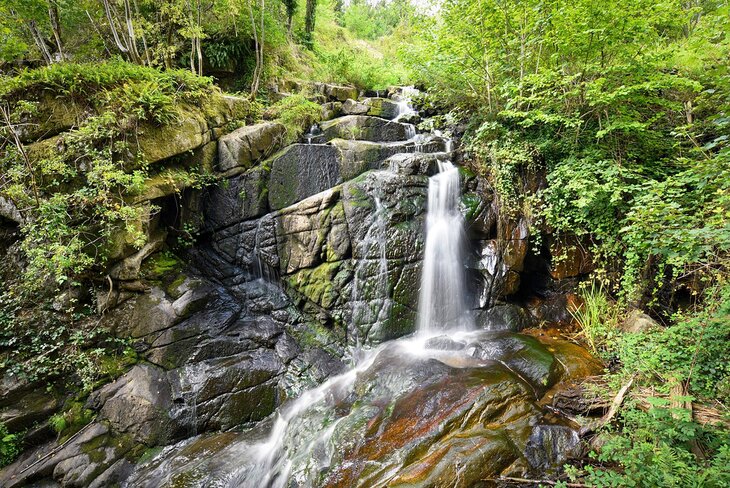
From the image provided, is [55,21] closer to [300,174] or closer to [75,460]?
[300,174]

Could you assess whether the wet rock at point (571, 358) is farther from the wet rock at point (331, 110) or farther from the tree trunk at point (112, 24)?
the tree trunk at point (112, 24)

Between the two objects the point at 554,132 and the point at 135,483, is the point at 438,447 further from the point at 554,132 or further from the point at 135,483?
the point at 554,132

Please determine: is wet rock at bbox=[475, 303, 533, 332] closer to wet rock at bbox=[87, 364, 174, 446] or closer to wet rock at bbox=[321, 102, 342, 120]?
wet rock at bbox=[87, 364, 174, 446]

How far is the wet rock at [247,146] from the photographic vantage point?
7.32 m

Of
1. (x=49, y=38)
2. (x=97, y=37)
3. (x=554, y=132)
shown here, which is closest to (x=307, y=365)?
(x=554, y=132)

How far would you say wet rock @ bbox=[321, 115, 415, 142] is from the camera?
28.2ft

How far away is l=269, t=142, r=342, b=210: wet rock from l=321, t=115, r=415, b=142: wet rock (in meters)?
1.52

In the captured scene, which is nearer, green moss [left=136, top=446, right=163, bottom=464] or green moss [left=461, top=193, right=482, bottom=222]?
green moss [left=136, top=446, right=163, bottom=464]

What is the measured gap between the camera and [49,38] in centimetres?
829

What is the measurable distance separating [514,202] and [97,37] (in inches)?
444

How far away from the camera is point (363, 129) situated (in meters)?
8.64

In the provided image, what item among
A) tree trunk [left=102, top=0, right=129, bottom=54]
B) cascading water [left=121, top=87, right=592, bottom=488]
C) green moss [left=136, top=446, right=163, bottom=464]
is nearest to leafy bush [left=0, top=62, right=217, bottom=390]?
green moss [left=136, top=446, right=163, bottom=464]

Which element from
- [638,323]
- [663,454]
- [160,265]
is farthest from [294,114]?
[663,454]

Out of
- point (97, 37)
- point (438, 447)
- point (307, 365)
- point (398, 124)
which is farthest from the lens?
point (398, 124)
